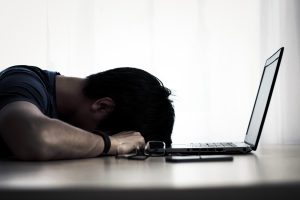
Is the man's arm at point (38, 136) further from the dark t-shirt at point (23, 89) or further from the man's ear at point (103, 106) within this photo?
the man's ear at point (103, 106)

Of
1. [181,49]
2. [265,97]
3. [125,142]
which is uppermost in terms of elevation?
[181,49]

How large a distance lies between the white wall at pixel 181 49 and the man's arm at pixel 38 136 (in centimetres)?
126

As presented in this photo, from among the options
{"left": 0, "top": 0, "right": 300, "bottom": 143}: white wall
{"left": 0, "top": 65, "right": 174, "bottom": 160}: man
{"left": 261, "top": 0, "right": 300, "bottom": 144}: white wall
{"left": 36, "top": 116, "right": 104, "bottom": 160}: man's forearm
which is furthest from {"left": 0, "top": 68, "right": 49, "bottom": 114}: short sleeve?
{"left": 261, "top": 0, "right": 300, "bottom": 144}: white wall

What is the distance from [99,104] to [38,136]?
473 mm

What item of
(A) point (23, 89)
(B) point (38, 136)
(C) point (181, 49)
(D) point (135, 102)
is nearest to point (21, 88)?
(A) point (23, 89)

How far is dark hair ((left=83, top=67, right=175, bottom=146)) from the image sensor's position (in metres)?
1.28

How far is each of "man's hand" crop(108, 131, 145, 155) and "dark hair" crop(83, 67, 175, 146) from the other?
7 cm

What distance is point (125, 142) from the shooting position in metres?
1.10

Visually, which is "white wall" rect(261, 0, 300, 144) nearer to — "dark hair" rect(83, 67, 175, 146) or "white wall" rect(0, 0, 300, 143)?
"white wall" rect(0, 0, 300, 143)

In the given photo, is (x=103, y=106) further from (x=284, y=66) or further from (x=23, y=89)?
(x=284, y=66)

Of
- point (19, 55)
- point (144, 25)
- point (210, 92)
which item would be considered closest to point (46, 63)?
point (19, 55)

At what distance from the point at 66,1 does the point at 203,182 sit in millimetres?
1895

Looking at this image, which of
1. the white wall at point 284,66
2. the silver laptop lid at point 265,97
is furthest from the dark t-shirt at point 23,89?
the white wall at point 284,66

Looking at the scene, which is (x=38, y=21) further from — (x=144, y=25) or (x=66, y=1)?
(x=144, y=25)
